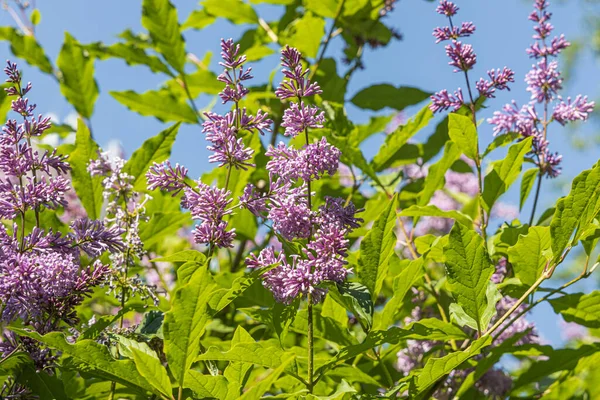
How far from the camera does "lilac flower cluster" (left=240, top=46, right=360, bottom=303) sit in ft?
4.03

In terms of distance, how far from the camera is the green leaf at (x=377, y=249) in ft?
4.45

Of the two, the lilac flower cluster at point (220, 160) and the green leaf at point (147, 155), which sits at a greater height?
the green leaf at point (147, 155)

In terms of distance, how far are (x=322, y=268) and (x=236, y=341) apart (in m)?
0.26

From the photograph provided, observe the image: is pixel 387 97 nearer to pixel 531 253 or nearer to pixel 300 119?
pixel 531 253

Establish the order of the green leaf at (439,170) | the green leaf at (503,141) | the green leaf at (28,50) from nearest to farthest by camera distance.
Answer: the green leaf at (503,141), the green leaf at (439,170), the green leaf at (28,50)

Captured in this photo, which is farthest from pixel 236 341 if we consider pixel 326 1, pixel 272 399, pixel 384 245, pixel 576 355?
pixel 326 1

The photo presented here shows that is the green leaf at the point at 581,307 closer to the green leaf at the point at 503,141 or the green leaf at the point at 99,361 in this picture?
the green leaf at the point at 503,141

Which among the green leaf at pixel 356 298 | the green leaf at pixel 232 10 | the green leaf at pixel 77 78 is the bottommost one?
the green leaf at pixel 356 298

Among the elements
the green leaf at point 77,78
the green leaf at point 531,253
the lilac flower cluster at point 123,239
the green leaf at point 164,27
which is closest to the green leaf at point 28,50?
the green leaf at point 77,78

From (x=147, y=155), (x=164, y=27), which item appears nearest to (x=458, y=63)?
(x=147, y=155)

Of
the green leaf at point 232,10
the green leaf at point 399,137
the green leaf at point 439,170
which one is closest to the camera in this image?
the green leaf at point 439,170

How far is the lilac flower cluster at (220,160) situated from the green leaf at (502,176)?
797 mm

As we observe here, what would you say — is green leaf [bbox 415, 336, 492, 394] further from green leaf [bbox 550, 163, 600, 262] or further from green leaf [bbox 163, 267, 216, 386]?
green leaf [bbox 163, 267, 216, 386]

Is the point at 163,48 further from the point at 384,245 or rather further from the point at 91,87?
the point at 384,245
